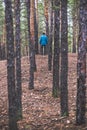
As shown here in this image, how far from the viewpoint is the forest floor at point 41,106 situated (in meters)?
14.1

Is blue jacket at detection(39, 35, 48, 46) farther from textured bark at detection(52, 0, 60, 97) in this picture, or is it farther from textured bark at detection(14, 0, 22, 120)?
textured bark at detection(14, 0, 22, 120)

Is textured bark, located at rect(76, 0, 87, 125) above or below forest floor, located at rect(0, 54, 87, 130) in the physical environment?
above

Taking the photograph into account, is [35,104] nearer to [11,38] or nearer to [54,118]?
[54,118]

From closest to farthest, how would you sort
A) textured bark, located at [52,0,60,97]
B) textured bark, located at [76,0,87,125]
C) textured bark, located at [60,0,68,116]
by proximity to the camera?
textured bark, located at [76,0,87,125], textured bark, located at [60,0,68,116], textured bark, located at [52,0,60,97]

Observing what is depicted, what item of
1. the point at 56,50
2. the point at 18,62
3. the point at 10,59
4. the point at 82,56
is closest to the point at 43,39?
the point at 56,50

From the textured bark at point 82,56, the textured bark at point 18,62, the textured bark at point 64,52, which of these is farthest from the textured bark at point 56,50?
the textured bark at point 82,56

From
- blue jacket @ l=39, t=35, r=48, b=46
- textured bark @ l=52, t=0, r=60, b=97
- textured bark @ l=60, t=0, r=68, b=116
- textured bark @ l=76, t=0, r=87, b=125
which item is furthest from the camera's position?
blue jacket @ l=39, t=35, r=48, b=46

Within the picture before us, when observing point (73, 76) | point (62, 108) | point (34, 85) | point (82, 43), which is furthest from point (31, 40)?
Result: point (82, 43)

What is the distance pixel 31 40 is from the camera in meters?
19.8

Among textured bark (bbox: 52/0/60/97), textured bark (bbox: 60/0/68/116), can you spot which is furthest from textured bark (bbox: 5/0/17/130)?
textured bark (bbox: 52/0/60/97)

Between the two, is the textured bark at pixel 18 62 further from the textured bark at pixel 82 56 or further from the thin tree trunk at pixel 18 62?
the textured bark at pixel 82 56

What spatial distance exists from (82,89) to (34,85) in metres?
8.75

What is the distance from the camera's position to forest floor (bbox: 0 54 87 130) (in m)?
14.1

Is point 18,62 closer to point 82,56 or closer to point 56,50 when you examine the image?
point 56,50
